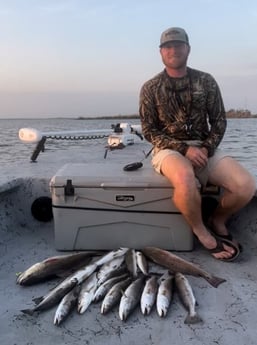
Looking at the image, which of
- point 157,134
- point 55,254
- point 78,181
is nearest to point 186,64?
point 157,134

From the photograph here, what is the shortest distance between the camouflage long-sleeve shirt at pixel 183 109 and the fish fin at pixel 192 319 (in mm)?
1531

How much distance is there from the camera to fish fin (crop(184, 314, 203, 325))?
8.34ft

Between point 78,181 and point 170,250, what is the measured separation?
95 centimetres

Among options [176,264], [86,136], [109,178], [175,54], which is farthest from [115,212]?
[86,136]

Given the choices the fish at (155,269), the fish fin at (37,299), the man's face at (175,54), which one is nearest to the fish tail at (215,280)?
the fish at (155,269)

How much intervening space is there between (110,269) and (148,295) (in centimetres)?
47

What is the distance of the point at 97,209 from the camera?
3.53 meters

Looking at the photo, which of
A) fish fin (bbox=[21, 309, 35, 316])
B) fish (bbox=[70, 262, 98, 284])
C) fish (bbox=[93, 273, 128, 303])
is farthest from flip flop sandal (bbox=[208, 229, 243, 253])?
fish fin (bbox=[21, 309, 35, 316])

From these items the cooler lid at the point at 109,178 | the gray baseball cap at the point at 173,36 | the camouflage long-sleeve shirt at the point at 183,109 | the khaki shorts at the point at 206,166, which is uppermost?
the gray baseball cap at the point at 173,36

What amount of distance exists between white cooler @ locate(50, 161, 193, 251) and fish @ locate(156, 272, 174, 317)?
1.82 feet

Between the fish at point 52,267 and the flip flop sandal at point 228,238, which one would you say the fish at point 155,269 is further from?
the flip flop sandal at point 228,238

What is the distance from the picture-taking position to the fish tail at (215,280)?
119 inches

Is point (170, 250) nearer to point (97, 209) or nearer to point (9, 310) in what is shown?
point (97, 209)

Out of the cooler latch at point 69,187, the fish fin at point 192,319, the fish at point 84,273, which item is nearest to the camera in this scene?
the fish fin at point 192,319
